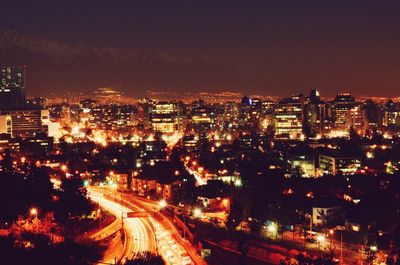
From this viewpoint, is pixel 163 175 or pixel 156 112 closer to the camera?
pixel 163 175

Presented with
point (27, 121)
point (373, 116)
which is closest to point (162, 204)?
point (27, 121)

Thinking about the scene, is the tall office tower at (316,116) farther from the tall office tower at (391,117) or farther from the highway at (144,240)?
the highway at (144,240)

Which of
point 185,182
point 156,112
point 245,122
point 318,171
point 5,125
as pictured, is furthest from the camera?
point 245,122

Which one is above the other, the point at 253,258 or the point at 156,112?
the point at 156,112

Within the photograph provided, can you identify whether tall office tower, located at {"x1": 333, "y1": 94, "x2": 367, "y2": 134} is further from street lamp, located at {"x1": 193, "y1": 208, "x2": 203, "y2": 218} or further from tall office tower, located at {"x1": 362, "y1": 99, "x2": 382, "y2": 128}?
street lamp, located at {"x1": 193, "y1": 208, "x2": 203, "y2": 218}

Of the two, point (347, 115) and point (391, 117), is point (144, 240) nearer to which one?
point (347, 115)

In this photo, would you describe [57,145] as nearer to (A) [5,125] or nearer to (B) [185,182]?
(A) [5,125]

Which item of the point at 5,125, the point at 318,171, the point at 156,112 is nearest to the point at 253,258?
the point at 318,171
